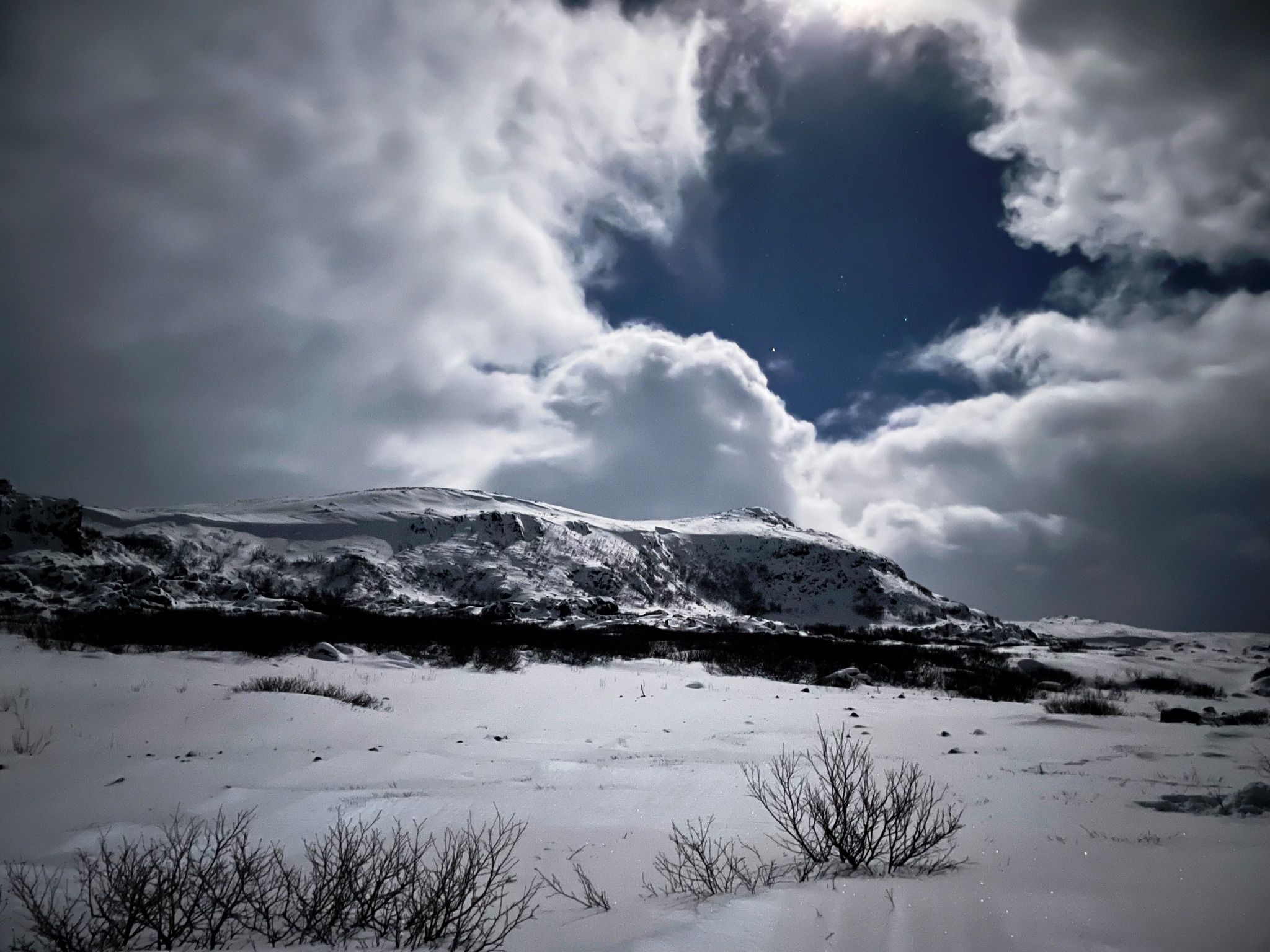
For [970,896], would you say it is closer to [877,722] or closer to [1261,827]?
[1261,827]

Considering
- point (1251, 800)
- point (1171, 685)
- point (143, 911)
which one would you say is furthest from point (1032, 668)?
point (143, 911)

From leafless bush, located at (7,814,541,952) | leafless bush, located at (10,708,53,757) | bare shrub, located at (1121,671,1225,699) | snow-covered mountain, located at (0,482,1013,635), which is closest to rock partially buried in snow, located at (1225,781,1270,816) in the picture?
leafless bush, located at (7,814,541,952)

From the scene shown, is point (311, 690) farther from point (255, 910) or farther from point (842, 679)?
point (842, 679)

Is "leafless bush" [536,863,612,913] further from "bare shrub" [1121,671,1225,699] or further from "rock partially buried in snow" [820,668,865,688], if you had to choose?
"bare shrub" [1121,671,1225,699]

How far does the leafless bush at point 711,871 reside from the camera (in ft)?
11.5

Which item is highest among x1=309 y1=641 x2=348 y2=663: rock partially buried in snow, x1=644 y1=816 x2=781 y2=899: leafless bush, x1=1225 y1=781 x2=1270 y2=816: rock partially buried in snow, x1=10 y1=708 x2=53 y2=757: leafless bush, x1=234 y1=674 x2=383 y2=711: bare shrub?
x1=1225 y1=781 x2=1270 y2=816: rock partially buried in snow

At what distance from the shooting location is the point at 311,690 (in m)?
10.3

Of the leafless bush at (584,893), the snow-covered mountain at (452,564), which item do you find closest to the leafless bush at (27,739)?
the leafless bush at (584,893)

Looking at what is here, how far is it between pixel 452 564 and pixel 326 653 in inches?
3342

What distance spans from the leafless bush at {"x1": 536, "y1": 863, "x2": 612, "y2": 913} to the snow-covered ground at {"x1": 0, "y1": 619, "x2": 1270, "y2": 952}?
8 centimetres

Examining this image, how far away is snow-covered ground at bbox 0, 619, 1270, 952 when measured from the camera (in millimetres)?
2967

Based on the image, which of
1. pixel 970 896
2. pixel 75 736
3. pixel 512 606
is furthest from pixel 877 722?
pixel 512 606

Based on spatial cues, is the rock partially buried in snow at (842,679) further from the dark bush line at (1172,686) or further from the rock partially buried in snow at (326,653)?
the rock partially buried in snow at (326,653)

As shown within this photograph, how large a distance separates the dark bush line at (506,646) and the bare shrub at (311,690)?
4.77 m
